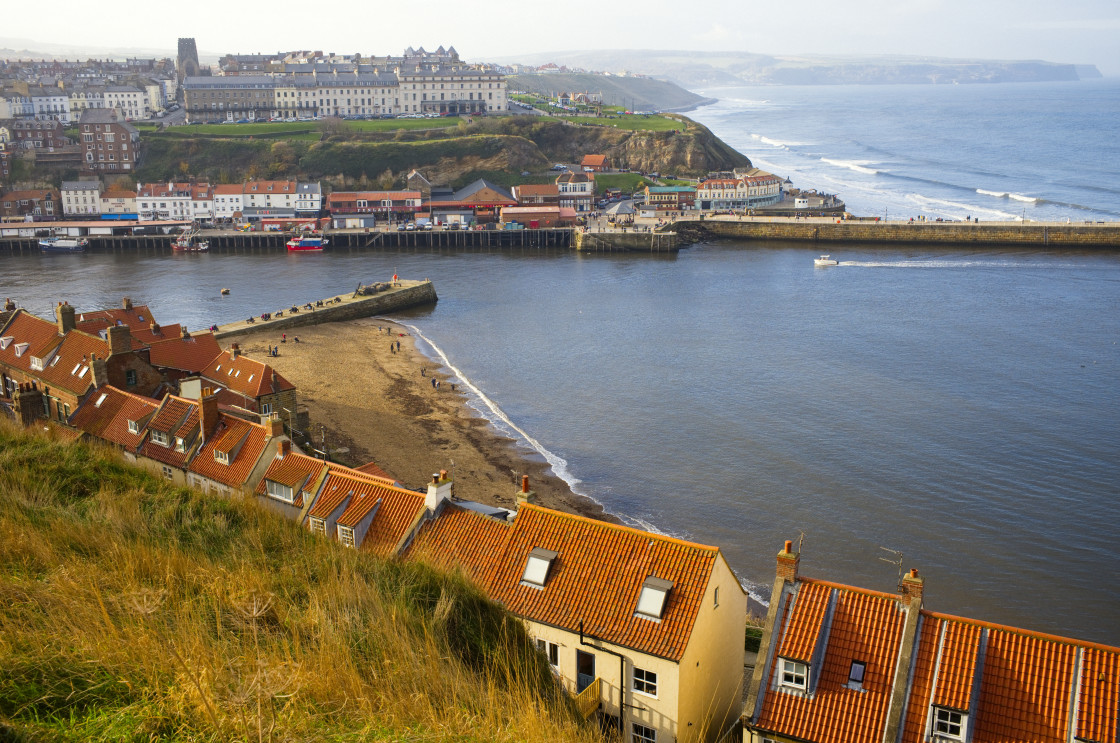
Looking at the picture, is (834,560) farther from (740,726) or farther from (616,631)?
(616,631)

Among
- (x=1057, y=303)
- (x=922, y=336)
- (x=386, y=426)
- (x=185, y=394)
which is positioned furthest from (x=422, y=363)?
(x=1057, y=303)

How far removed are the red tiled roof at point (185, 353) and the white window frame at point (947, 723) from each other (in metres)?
23.9

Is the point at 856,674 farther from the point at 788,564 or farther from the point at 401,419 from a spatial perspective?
the point at 401,419

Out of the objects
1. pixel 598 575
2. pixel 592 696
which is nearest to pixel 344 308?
pixel 598 575

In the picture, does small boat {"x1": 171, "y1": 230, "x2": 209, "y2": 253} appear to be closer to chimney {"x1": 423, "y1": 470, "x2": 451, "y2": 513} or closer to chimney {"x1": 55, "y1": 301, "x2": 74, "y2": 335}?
chimney {"x1": 55, "y1": 301, "x2": 74, "y2": 335}

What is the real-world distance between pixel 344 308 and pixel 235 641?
5084 cm

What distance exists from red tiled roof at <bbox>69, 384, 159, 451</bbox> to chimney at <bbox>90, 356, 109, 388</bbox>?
0.23m

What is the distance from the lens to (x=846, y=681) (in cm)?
1189

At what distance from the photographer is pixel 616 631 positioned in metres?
12.5

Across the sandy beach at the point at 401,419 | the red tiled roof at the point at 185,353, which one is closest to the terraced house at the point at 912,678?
the sandy beach at the point at 401,419

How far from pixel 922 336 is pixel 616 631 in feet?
130

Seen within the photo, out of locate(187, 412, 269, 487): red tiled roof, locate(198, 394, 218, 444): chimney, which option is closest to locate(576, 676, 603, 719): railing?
locate(187, 412, 269, 487): red tiled roof

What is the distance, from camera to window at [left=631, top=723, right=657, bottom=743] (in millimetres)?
12336

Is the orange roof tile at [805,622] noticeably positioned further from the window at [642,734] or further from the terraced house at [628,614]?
the window at [642,734]
